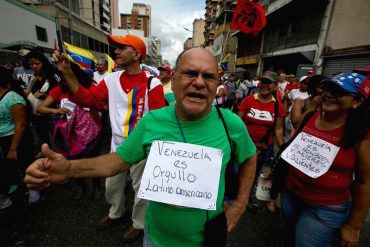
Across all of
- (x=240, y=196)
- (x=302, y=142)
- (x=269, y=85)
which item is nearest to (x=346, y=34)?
(x=269, y=85)

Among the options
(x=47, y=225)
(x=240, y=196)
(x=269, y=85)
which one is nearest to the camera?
(x=240, y=196)

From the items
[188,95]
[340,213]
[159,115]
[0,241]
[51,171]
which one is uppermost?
[188,95]

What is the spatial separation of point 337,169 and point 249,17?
878 cm

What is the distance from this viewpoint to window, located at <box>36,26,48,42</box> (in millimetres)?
21734

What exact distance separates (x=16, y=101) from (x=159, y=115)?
2.48 m

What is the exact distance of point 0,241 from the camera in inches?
102

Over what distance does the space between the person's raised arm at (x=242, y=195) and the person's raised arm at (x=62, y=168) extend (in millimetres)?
812

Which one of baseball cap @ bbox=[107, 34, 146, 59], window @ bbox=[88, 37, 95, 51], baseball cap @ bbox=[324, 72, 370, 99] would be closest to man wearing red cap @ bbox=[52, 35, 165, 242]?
baseball cap @ bbox=[107, 34, 146, 59]

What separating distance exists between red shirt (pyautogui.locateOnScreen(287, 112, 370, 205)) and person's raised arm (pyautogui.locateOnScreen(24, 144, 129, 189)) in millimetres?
1484

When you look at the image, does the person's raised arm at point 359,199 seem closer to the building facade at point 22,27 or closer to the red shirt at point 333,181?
the red shirt at point 333,181

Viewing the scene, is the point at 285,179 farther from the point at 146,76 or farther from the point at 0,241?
the point at 0,241

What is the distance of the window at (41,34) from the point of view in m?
21.7

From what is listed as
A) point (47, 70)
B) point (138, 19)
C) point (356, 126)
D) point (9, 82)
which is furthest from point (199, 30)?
point (356, 126)

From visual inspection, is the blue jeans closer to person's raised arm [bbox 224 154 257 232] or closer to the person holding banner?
the person holding banner
